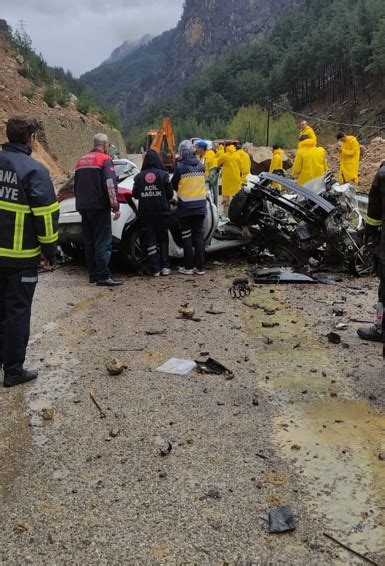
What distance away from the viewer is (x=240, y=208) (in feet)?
25.2

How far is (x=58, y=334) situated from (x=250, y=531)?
3.06 metres

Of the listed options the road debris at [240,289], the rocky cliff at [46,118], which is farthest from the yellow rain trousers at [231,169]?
the rocky cliff at [46,118]

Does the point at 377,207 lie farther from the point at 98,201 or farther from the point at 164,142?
the point at 164,142

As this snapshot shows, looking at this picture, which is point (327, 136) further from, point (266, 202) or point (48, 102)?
point (266, 202)

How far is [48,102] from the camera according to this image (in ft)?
96.0

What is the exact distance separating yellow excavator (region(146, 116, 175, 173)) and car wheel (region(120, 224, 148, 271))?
554 inches

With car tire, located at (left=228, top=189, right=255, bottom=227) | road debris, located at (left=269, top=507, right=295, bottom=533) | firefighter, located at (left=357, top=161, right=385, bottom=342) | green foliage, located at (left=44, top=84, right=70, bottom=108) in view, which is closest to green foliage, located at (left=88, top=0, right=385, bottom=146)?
green foliage, located at (left=44, top=84, right=70, bottom=108)

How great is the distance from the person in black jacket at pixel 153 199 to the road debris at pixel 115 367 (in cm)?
334

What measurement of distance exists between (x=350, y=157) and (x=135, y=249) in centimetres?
652

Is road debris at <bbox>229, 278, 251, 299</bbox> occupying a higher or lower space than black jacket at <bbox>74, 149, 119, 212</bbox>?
lower

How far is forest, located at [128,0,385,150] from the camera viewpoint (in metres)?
61.5

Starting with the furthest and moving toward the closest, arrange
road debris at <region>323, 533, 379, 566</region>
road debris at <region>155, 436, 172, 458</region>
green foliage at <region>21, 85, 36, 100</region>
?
green foliage at <region>21, 85, 36, 100</region> < road debris at <region>155, 436, 172, 458</region> < road debris at <region>323, 533, 379, 566</region>

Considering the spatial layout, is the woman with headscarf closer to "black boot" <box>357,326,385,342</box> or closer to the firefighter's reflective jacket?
"black boot" <box>357,326,385,342</box>

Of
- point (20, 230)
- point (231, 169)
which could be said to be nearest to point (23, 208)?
point (20, 230)
